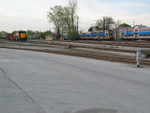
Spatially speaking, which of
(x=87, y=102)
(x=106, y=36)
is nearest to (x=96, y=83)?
(x=87, y=102)

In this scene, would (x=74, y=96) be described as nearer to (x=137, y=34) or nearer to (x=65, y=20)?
(x=137, y=34)

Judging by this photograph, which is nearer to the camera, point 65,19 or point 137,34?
point 137,34

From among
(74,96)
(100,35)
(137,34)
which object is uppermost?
(137,34)

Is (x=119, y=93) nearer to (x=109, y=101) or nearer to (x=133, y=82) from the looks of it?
(x=109, y=101)

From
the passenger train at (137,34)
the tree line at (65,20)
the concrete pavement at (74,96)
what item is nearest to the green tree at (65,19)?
the tree line at (65,20)

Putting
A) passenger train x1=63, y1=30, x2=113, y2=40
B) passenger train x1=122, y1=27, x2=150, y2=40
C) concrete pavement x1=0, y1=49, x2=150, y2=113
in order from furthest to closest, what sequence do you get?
1. passenger train x1=63, y1=30, x2=113, y2=40
2. passenger train x1=122, y1=27, x2=150, y2=40
3. concrete pavement x1=0, y1=49, x2=150, y2=113

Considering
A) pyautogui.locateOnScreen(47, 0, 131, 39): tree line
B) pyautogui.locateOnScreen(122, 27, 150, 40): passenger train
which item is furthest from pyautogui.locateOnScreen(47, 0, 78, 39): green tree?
pyautogui.locateOnScreen(122, 27, 150, 40): passenger train

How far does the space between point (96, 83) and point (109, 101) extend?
7.08 feet

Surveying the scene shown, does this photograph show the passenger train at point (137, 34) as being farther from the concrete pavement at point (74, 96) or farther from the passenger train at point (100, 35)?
the concrete pavement at point (74, 96)

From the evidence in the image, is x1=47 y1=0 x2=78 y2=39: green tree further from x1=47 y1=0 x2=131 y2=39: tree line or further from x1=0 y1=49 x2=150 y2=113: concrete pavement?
x1=0 y1=49 x2=150 y2=113: concrete pavement

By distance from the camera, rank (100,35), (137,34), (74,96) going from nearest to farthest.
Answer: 1. (74,96)
2. (137,34)
3. (100,35)

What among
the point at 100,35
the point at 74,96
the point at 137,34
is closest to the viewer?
the point at 74,96

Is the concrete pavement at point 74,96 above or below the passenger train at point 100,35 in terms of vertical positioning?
below

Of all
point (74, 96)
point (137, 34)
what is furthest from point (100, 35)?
point (74, 96)
